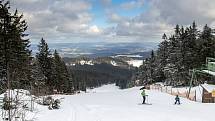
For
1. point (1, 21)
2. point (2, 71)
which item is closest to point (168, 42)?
point (2, 71)

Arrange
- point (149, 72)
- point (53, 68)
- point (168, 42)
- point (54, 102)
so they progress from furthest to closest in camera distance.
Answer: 1. point (149, 72)
2. point (168, 42)
3. point (53, 68)
4. point (54, 102)

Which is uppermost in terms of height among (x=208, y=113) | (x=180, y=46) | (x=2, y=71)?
(x=180, y=46)

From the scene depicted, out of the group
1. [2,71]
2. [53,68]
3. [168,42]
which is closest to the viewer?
[2,71]

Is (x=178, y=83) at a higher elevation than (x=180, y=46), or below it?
below

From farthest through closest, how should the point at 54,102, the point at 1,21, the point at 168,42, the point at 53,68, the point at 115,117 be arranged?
the point at 168,42
the point at 53,68
the point at 1,21
the point at 54,102
the point at 115,117

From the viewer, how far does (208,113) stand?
101 ft

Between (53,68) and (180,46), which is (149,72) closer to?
(180,46)

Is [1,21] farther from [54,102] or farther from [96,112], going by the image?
[96,112]

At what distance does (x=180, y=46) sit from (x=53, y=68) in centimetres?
2643

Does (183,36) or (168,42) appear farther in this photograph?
(168,42)

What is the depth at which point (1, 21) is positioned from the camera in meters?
39.3

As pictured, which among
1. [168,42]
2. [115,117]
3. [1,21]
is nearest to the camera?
[115,117]

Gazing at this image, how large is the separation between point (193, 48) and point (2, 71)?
41.7 m

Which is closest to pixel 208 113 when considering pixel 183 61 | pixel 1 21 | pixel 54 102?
pixel 54 102
